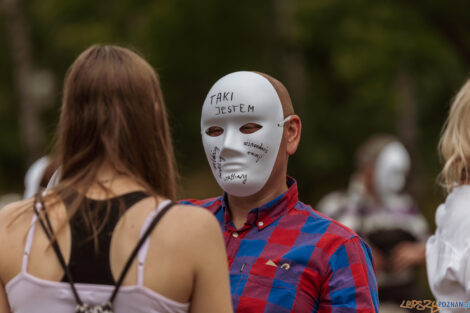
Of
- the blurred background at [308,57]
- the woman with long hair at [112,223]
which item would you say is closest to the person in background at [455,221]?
the woman with long hair at [112,223]

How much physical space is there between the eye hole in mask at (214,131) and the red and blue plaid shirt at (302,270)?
43 centimetres

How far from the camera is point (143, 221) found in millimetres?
2029

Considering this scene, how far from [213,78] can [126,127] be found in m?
12.1

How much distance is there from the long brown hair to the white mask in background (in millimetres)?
4065

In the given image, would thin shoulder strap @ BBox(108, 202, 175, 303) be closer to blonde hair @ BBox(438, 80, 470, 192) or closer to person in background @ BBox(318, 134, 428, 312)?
blonde hair @ BBox(438, 80, 470, 192)

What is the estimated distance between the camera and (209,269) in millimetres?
2072

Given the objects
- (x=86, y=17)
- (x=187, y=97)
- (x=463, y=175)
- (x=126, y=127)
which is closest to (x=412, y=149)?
(x=187, y=97)

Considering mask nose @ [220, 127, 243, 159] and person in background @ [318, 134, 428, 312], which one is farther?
person in background @ [318, 134, 428, 312]

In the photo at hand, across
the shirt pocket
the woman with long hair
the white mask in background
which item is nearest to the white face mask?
the shirt pocket

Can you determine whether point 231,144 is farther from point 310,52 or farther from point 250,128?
point 310,52

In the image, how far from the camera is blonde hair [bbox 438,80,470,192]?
10.4 feet

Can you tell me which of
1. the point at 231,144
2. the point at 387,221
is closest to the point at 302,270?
the point at 231,144

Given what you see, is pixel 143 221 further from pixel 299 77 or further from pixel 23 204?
pixel 299 77

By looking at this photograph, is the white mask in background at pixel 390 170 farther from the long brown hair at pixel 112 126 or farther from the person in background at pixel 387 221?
the long brown hair at pixel 112 126
